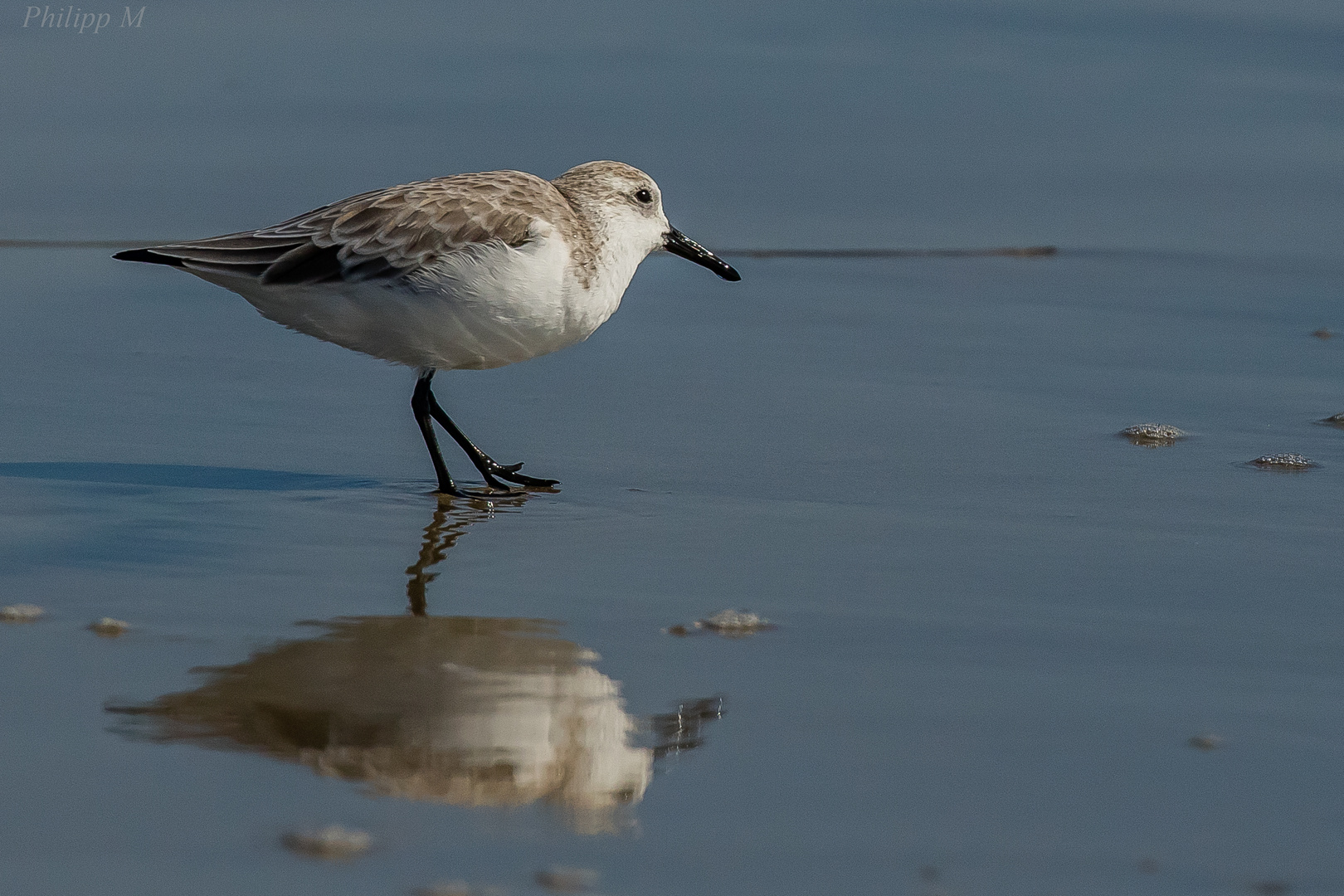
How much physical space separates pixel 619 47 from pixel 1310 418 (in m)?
5.59

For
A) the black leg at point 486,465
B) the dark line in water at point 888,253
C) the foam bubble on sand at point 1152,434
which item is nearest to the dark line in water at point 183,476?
the black leg at point 486,465

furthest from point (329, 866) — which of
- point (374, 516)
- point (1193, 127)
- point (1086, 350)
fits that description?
point (1193, 127)

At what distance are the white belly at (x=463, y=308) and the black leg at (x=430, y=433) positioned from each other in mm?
130

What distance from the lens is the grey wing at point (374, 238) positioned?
182 inches

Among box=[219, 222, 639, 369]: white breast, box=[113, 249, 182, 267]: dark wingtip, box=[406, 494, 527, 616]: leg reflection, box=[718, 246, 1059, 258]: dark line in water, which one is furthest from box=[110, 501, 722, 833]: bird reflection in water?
box=[718, 246, 1059, 258]: dark line in water

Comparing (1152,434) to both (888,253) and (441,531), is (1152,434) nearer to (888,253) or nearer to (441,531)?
(441,531)

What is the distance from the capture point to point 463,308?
462 cm

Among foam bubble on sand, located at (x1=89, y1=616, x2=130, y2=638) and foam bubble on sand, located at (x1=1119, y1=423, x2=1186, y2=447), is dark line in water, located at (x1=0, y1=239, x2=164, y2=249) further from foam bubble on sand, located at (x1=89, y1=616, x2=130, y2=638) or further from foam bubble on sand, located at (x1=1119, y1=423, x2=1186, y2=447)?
foam bubble on sand, located at (x1=1119, y1=423, x2=1186, y2=447)

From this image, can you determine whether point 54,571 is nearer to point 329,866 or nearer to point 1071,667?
point 329,866

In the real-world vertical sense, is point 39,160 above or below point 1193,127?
below

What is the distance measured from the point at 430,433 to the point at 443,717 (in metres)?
1.93

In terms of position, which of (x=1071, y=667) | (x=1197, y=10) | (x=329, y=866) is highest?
(x=1197, y=10)

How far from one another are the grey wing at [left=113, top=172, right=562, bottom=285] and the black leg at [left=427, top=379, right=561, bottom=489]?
483 mm

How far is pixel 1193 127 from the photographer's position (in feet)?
29.7
